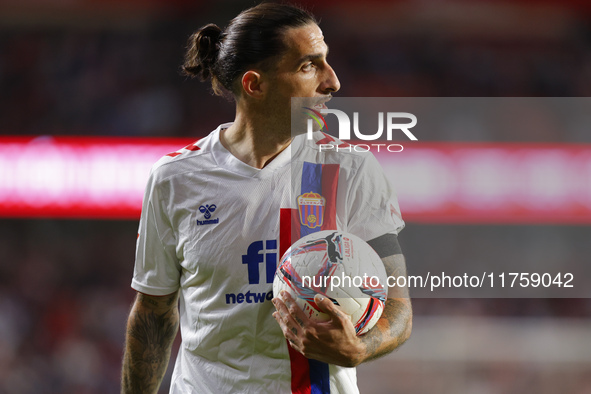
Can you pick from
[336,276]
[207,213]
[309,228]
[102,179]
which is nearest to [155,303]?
[207,213]

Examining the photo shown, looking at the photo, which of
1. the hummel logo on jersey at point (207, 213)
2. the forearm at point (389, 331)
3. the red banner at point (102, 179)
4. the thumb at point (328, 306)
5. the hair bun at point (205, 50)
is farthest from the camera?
the red banner at point (102, 179)

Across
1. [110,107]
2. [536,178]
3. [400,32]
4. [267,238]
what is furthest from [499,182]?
[110,107]

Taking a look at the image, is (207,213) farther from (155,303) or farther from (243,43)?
(243,43)

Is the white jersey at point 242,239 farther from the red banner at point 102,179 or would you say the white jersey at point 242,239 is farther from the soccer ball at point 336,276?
the red banner at point 102,179

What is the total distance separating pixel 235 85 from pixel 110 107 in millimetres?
4521

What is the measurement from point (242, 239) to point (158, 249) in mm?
273

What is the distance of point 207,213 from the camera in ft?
5.52

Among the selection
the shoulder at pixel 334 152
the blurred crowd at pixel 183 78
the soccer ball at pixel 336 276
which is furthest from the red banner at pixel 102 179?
the soccer ball at pixel 336 276

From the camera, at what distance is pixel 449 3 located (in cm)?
616

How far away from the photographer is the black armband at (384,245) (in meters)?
1.58

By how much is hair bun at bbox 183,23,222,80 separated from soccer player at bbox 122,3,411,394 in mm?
22

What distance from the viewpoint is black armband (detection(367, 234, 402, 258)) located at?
1.58 meters

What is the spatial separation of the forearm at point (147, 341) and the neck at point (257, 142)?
47 centimetres

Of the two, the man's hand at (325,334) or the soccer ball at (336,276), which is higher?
the soccer ball at (336,276)
